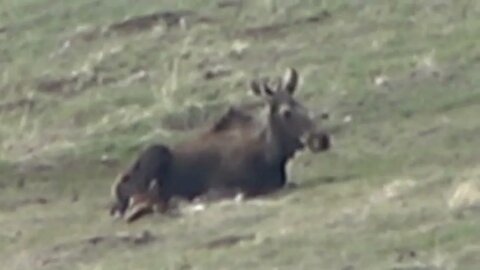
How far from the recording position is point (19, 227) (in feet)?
63.0

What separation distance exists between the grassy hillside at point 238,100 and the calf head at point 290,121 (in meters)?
0.36

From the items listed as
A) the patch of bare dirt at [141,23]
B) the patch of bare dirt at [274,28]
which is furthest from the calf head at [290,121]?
the patch of bare dirt at [141,23]

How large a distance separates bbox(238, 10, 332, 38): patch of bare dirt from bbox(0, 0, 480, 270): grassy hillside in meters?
0.03

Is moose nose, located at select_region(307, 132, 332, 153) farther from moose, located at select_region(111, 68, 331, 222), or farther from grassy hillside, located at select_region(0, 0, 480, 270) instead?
grassy hillside, located at select_region(0, 0, 480, 270)

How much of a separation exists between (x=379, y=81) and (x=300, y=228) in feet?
25.5

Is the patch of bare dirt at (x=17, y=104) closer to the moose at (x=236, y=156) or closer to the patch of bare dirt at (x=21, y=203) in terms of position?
the patch of bare dirt at (x=21, y=203)

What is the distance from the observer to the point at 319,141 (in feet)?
65.6

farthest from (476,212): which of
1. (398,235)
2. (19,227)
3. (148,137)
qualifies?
(148,137)

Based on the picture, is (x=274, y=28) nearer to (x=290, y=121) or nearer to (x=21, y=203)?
(x=21, y=203)

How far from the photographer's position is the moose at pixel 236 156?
19.9 meters

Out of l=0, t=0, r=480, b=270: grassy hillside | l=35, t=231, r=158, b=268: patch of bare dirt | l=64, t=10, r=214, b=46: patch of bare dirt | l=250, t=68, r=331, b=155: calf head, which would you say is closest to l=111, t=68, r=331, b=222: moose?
l=250, t=68, r=331, b=155: calf head

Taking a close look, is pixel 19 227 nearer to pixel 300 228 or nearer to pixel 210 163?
pixel 210 163

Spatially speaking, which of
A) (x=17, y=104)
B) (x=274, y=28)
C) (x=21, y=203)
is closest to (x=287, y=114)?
(x=21, y=203)

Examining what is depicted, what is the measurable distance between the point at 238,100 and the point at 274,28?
336 cm
